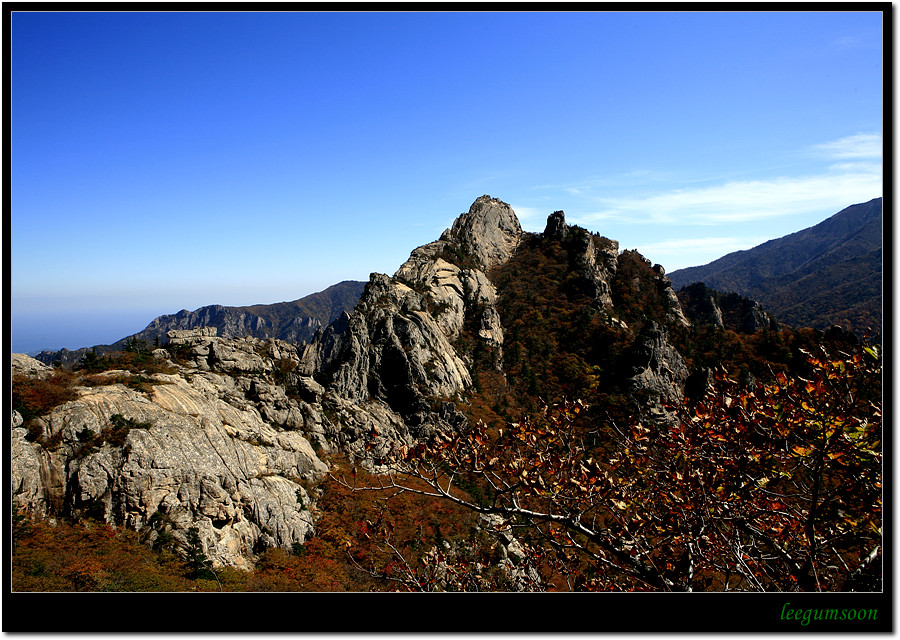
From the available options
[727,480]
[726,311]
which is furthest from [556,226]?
[727,480]

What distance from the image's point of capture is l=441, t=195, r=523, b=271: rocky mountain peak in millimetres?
76938

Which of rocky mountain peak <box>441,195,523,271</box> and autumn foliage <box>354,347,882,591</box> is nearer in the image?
autumn foliage <box>354,347,882,591</box>

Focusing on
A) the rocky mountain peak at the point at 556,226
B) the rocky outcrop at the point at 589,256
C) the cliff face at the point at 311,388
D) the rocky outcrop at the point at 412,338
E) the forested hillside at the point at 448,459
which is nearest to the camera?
the forested hillside at the point at 448,459

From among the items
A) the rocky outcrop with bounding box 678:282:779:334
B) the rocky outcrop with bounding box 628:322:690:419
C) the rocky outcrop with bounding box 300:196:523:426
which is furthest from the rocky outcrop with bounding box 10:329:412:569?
the rocky outcrop with bounding box 678:282:779:334

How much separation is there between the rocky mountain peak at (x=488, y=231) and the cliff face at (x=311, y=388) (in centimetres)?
54

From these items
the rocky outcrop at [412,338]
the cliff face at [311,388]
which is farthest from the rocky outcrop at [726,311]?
the rocky outcrop at [412,338]

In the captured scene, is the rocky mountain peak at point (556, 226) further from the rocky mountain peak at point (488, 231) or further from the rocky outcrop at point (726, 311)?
the rocky outcrop at point (726, 311)

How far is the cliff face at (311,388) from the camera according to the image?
686 inches

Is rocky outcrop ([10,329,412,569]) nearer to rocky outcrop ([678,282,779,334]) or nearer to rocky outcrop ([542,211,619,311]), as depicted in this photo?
rocky outcrop ([542,211,619,311])

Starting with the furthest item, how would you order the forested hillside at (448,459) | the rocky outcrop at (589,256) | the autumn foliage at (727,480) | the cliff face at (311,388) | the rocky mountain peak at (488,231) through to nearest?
the rocky mountain peak at (488,231)
the rocky outcrop at (589,256)
the cliff face at (311,388)
the forested hillside at (448,459)
the autumn foliage at (727,480)

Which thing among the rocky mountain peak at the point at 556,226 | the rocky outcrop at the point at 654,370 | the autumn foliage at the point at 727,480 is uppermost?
the rocky mountain peak at the point at 556,226

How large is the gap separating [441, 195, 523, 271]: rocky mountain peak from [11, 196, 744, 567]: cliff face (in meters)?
0.54

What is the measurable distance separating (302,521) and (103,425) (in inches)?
429

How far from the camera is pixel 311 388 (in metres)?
35.9
